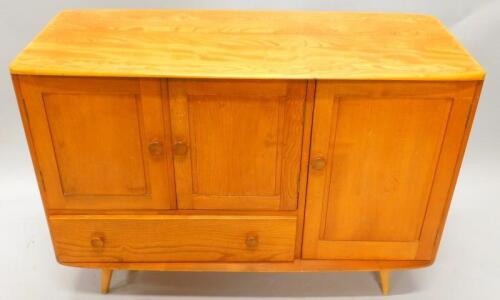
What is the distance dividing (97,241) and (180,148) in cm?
40

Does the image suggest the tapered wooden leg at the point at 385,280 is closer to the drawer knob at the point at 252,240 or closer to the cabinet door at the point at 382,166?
the cabinet door at the point at 382,166

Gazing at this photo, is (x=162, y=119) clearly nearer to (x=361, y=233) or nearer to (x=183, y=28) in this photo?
(x=183, y=28)

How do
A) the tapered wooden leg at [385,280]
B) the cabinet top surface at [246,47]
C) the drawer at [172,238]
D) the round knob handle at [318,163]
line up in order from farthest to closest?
the tapered wooden leg at [385,280], the drawer at [172,238], the round knob handle at [318,163], the cabinet top surface at [246,47]

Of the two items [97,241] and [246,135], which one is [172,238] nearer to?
[97,241]

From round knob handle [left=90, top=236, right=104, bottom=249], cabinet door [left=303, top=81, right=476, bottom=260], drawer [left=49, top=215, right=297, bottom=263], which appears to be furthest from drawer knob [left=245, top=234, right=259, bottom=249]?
round knob handle [left=90, top=236, right=104, bottom=249]

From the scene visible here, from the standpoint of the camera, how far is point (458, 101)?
1.29 meters

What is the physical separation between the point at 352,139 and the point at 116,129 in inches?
23.3

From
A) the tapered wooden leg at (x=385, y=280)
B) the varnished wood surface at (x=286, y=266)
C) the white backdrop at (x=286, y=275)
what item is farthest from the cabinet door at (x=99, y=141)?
the tapered wooden leg at (x=385, y=280)

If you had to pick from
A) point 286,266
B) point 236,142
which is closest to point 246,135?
point 236,142

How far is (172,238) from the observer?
1.52 metres

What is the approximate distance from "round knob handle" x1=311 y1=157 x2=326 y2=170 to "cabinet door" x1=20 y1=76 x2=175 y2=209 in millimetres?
372

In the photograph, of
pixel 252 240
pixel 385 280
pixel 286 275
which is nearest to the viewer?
pixel 252 240

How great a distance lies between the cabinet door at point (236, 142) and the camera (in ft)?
4.23

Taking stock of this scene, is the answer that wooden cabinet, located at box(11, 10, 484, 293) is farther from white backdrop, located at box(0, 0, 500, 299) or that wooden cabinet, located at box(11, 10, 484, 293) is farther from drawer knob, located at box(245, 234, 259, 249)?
white backdrop, located at box(0, 0, 500, 299)
